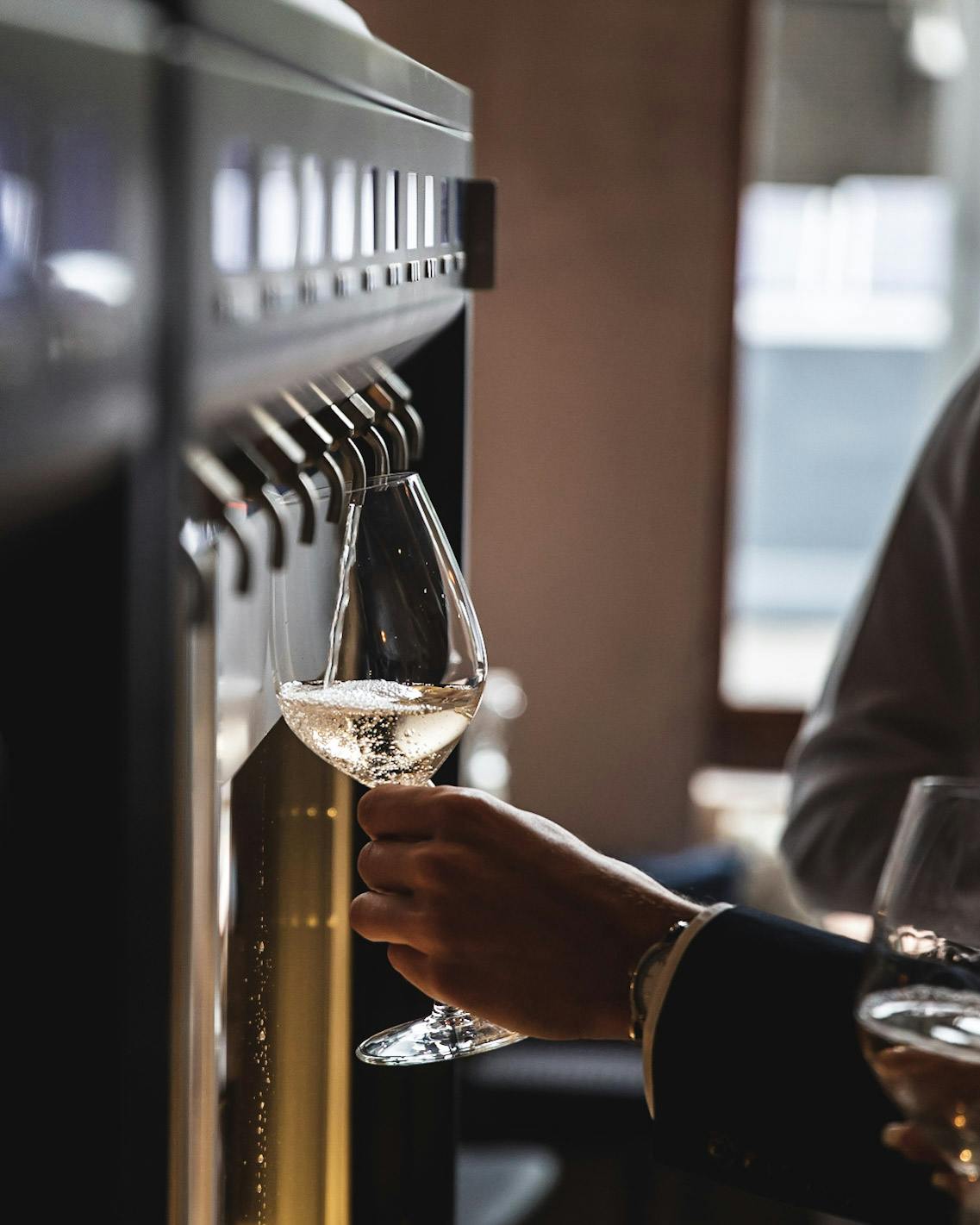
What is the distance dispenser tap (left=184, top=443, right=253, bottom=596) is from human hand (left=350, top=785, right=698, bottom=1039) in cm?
32

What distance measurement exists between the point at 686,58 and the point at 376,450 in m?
3.68

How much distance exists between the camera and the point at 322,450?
0.62 meters

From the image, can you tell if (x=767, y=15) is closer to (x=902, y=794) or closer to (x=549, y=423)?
(x=549, y=423)

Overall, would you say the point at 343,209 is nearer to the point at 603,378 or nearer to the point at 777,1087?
the point at 777,1087

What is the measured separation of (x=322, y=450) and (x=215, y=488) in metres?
0.28

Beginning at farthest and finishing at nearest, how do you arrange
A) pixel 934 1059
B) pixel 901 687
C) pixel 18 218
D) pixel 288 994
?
1. pixel 901 687
2. pixel 288 994
3. pixel 934 1059
4. pixel 18 218

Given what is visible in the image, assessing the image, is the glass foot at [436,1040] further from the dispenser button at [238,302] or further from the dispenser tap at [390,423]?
the dispenser button at [238,302]

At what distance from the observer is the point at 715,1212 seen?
118 inches

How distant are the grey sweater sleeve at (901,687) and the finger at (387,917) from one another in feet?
2.93

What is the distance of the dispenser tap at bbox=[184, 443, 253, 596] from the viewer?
33 centimetres

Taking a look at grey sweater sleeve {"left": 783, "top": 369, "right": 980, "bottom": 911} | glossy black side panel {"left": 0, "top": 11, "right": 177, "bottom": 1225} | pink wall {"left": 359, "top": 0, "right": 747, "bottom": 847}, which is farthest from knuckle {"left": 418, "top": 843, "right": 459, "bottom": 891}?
pink wall {"left": 359, "top": 0, "right": 747, "bottom": 847}

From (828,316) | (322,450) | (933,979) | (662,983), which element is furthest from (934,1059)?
(828,316)

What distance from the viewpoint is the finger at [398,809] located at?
70cm

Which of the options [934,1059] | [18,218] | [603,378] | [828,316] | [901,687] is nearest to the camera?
[18,218]
